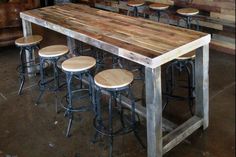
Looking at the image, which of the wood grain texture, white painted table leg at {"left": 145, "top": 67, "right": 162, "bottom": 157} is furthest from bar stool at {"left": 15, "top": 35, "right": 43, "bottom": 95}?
white painted table leg at {"left": 145, "top": 67, "right": 162, "bottom": 157}

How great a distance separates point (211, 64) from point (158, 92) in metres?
2.35

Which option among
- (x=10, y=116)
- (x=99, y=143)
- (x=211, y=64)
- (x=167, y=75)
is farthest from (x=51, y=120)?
(x=211, y=64)

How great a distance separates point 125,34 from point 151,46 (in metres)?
0.41

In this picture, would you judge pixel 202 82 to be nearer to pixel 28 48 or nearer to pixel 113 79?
pixel 113 79

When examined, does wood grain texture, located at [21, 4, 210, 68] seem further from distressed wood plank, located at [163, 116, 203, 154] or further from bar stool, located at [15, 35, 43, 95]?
distressed wood plank, located at [163, 116, 203, 154]

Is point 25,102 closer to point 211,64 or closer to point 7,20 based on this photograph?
point 7,20

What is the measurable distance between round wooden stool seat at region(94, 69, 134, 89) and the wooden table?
0.22 meters

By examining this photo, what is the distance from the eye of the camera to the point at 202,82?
2.61 m

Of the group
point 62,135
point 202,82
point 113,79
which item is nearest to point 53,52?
point 62,135

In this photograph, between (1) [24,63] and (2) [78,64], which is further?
(1) [24,63]

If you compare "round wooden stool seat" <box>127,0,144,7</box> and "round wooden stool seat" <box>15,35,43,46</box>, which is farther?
"round wooden stool seat" <box>127,0,144,7</box>

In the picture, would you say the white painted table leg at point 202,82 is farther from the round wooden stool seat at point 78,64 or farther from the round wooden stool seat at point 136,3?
the round wooden stool seat at point 136,3

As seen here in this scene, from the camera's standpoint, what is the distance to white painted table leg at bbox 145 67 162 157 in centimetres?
209

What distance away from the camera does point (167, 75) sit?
3561 mm
